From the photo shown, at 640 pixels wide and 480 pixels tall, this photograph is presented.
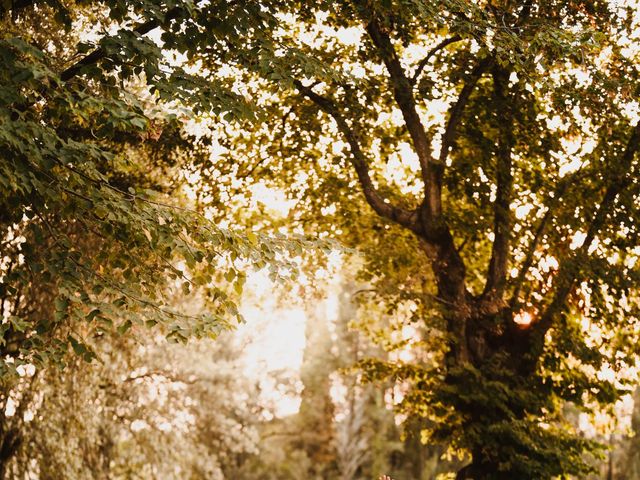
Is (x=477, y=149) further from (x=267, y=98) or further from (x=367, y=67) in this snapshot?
(x=267, y=98)

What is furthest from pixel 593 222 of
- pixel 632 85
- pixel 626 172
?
pixel 632 85

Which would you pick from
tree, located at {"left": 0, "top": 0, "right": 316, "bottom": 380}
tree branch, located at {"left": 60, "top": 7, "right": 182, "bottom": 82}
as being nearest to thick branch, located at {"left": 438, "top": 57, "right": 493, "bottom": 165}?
tree, located at {"left": 0, "top": 0, "right": 316, "bottom": 380}

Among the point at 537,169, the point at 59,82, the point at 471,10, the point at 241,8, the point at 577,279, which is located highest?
the point at 537,169

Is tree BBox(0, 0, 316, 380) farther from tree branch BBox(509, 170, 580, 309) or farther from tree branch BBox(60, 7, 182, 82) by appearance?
tree branch BBox(509, 170, 580, 309)

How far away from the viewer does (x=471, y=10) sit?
6.57m

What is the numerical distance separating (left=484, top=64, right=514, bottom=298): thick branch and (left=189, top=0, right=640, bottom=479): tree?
0.08 ft

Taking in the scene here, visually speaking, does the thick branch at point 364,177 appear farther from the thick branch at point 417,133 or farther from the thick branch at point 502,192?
the thick branch at point 502,192

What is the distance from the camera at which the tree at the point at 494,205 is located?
29.8ft

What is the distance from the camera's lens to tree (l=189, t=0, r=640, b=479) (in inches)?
357

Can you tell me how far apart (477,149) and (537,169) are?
118 centimetres

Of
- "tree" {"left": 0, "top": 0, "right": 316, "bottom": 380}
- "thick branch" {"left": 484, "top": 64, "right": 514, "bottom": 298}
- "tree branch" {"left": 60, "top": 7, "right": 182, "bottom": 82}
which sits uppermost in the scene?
"thick branch" {"left": 484, "top": 64, "right": 514, "bottom": 298}

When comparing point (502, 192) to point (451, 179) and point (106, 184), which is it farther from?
point (106, 184)

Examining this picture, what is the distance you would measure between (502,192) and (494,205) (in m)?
0.30

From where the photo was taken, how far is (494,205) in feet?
33.2
